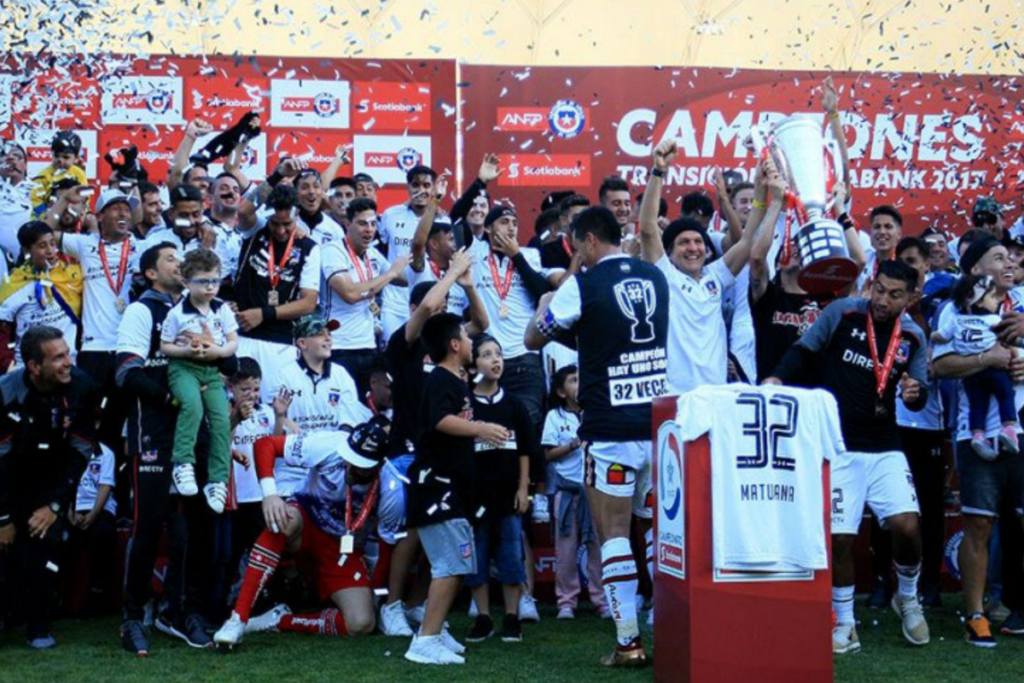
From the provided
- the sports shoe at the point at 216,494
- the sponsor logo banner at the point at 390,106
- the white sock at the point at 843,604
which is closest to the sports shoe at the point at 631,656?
the white sock at the point at 843,604

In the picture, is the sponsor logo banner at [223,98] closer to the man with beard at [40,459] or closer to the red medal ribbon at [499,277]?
the red medal ribbon at [499,277]

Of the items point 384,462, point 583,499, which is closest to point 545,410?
point 583,499

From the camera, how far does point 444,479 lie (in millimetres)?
7840

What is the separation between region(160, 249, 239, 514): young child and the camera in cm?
800

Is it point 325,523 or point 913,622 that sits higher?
point 325,523

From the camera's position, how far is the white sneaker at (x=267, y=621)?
28.3ft

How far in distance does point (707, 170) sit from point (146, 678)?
28.5 ft

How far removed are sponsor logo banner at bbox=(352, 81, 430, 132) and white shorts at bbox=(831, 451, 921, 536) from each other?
6760 millimetres

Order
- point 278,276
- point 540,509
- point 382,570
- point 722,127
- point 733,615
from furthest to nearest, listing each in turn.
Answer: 1. point 722,127
2. point 278,276
3. point 540,509
4. point 382,570
5. point 733,615

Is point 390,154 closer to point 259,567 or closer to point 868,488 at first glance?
point 259,567

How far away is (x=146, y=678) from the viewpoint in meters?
7.12

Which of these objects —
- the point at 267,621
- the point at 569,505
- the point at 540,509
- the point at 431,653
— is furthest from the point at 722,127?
the point at 431,653

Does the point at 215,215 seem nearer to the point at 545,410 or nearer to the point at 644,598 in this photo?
the point at 545,410

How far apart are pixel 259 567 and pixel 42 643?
121 cm
